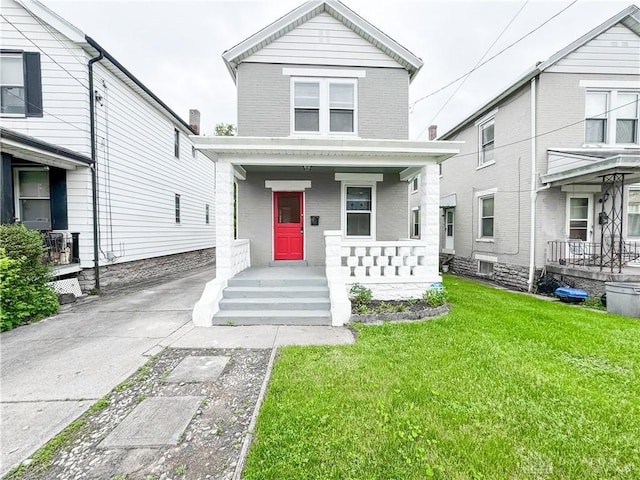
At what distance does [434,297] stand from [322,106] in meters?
6.16

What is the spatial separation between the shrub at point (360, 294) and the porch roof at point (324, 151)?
280cm

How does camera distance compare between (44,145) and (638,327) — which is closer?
(638,327)

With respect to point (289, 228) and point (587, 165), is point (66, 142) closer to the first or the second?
point (289, 228)

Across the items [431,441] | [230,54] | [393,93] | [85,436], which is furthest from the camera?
[393,93]

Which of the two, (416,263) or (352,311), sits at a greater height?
(416,263)

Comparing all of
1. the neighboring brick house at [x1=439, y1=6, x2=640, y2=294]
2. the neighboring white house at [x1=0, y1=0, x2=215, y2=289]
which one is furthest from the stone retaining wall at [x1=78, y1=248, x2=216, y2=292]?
the neighboring brick house at [x1=439, y1=6, x2=640, y2=294]

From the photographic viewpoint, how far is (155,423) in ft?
8.80

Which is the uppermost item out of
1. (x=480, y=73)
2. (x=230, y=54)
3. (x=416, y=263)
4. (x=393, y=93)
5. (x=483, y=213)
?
(x=480, y=73)

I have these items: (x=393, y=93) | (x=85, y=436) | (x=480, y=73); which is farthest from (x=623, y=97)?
(x=85, y=436)

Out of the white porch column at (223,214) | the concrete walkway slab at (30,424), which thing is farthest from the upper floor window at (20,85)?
the concrete walkway slab at (30,424)

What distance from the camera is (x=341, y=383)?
325cm

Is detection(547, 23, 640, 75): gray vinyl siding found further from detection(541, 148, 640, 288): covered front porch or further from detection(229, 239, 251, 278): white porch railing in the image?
detection(229, 239, 251, 278): white porch railing

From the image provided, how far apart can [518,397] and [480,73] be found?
12491mm

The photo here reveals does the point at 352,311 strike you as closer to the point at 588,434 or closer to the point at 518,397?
the point at 518,397
